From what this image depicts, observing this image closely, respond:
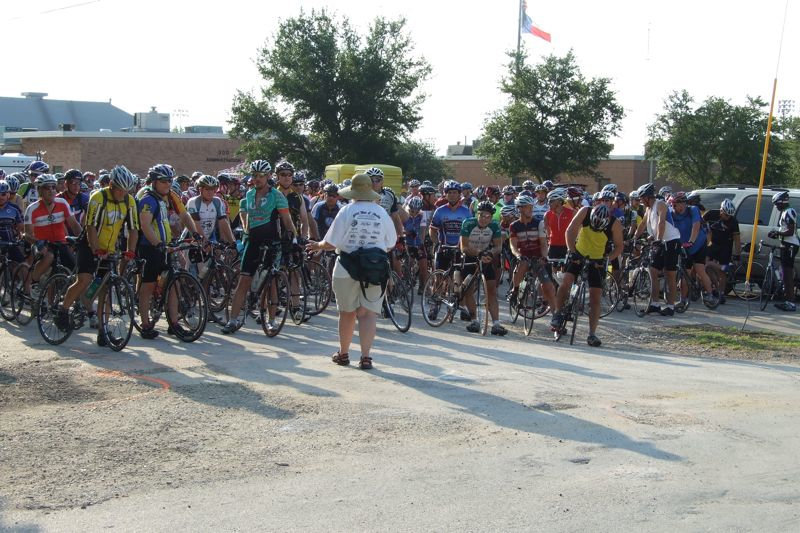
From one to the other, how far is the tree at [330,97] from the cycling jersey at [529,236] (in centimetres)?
3329

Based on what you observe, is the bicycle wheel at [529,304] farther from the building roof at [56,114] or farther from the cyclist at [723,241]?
the building roof at [56,114]

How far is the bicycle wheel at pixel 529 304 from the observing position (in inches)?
499

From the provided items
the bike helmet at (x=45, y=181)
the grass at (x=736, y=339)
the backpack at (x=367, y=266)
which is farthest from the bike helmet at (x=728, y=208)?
the bike helmet at (x=45, y=181)

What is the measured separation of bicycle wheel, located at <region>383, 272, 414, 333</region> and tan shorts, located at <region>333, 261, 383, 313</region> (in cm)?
322

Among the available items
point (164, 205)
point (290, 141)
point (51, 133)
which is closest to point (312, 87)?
point (290, 141)

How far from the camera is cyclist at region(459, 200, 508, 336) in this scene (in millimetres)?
12359

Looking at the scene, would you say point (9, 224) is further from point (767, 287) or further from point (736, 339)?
point (767, 287)

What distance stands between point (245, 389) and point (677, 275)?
908 centimetres

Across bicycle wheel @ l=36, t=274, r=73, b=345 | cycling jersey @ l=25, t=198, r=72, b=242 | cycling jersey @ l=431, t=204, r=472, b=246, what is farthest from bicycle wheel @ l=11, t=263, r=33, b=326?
cycling jersey @ l=431, t=204, r=472, b=246

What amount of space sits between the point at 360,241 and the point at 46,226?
513 cm

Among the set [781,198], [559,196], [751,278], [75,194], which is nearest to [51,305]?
[75,194]

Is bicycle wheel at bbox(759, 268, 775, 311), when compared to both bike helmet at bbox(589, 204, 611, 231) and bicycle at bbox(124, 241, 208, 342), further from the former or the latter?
bicycle at bbox(124, 241, 208, 342)

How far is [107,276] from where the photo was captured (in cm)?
1017

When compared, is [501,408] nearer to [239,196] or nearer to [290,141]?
[239,196]
